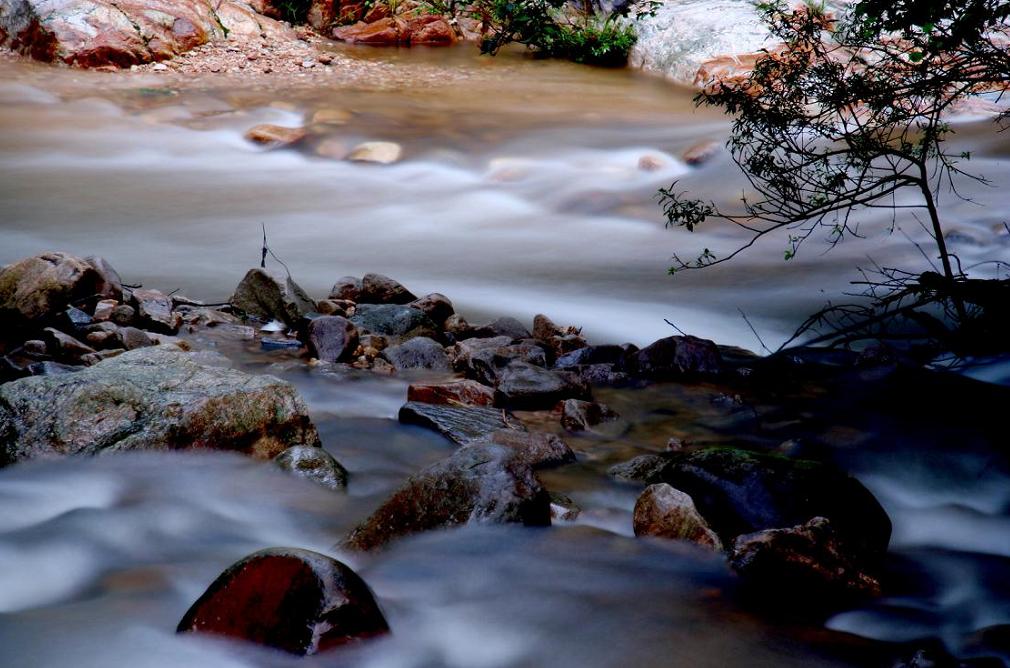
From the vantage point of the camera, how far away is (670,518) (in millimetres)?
3090

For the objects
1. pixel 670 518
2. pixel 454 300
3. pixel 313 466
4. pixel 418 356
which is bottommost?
pixel 454 300

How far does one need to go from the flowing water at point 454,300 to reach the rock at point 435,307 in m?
0.66

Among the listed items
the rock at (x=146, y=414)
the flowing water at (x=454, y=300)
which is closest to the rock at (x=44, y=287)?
the flowing water at (x=454, y=300)

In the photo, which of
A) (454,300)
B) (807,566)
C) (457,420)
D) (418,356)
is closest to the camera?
(807,566)

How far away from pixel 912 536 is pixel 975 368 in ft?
6.80

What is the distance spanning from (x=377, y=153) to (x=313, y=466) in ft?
26.7

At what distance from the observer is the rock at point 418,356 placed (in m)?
5.34

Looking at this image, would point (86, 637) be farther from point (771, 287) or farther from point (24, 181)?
point (24, 181)

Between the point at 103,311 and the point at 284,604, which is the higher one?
the point at 284,604

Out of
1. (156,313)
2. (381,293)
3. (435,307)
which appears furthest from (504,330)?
(156,313)

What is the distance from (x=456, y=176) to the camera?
35.2 ft

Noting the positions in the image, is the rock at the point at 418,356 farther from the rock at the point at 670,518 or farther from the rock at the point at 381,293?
the rock at the point at 670,518

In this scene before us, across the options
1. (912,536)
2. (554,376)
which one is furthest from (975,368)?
(554,376)

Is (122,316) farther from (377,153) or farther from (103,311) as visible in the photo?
(377,153)
